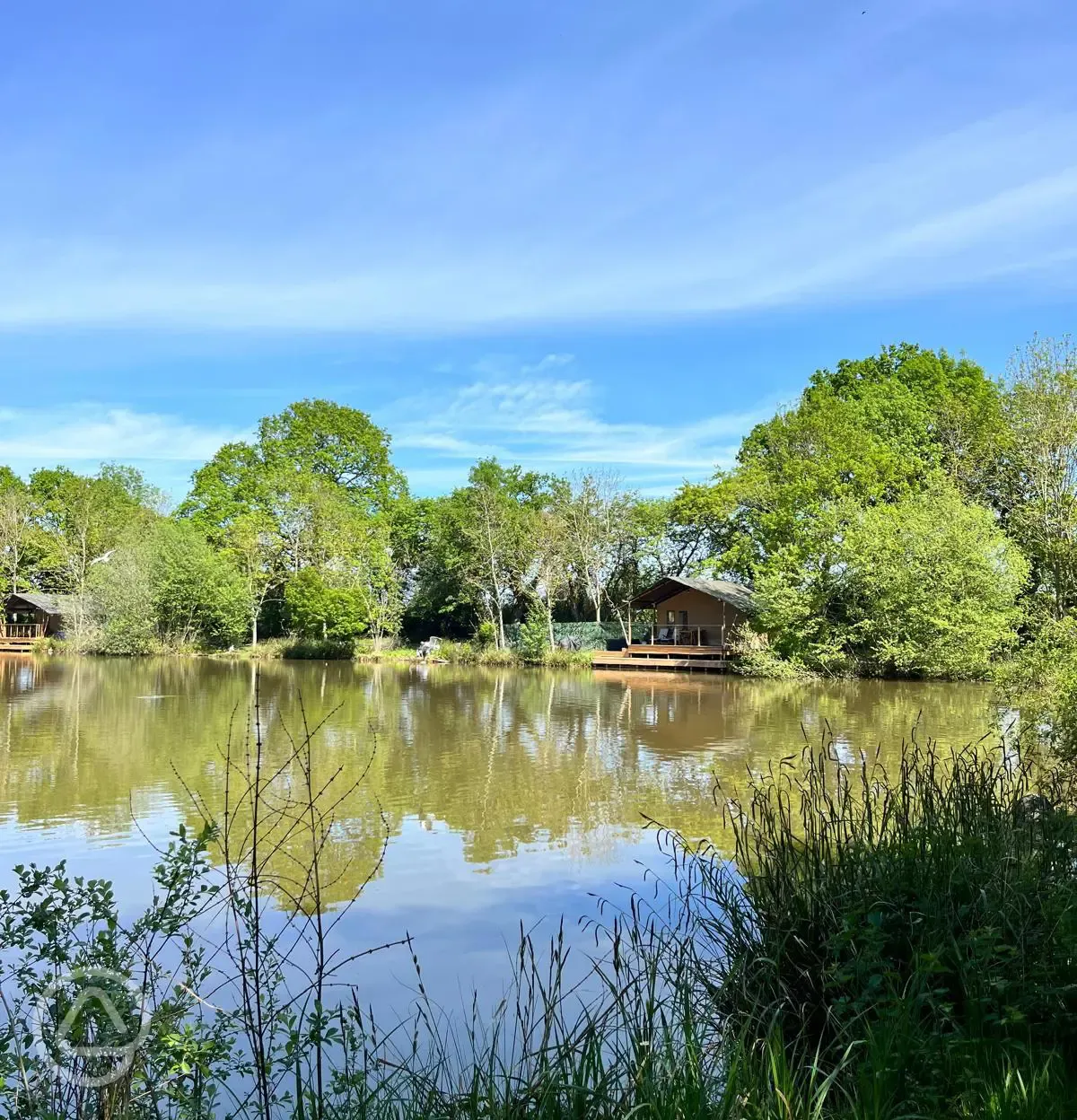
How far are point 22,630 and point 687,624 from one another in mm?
35079

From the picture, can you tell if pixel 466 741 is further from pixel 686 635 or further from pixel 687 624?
pixel 687 624

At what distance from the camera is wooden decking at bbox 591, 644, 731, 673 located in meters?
32.1

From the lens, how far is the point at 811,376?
40625 millimetres

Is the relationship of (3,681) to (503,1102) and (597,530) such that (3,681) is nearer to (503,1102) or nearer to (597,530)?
(597,530)

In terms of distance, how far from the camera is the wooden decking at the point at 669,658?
32094 mm

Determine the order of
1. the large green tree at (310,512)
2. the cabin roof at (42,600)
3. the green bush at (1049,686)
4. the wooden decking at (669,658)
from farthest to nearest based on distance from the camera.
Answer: the cabin roof at (42,600) → the large green tree at (310,512) → the wooden decking at (669,658) → the green bush at (1049,686)

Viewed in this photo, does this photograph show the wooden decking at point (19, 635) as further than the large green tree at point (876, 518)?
Yes

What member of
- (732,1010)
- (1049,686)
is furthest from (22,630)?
(732,1010)

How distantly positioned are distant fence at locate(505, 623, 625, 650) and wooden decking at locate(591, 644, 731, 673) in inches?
94.5

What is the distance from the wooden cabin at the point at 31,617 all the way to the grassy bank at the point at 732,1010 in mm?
46553

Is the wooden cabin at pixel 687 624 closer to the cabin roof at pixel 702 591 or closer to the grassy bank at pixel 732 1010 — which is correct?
the cabin roof at pixel 702 591

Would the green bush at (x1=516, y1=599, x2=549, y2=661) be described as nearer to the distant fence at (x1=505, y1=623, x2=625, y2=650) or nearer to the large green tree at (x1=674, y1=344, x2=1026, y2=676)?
the distant fence at (x1=505, y1=623, x2=625, y2=650)

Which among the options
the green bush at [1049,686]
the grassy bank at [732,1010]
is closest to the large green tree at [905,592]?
the green bush at [1049,686]

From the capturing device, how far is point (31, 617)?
48281 mm
